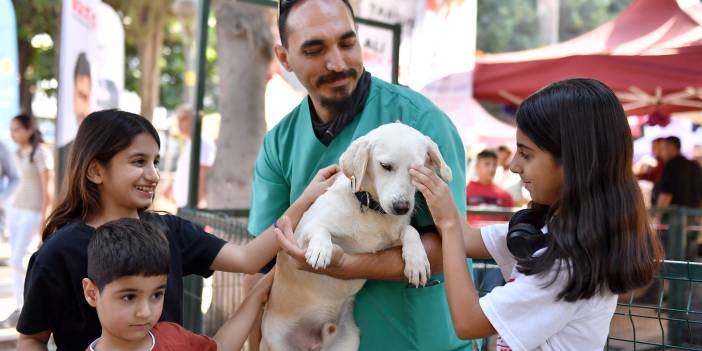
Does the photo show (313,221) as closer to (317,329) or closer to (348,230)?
(348,230)

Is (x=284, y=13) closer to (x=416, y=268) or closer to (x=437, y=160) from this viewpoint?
(x=437, y=160)

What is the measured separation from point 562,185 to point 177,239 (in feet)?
4.13

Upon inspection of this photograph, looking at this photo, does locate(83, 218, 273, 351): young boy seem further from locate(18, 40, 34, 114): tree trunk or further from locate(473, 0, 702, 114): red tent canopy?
locate(18, 40, 34, 114): tree trunk

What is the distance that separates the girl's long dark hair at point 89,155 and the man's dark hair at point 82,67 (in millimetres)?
3329

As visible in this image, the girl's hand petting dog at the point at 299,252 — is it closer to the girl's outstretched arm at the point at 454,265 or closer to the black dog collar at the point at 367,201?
the black dog collar at the point at 367,201

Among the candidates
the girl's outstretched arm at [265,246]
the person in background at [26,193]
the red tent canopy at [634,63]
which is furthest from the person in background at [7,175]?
the girl's outstretched arm at [265,246]

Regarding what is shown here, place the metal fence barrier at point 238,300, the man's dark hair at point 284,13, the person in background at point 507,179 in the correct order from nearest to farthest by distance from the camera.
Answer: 1. the man's dark hair at point 284,13
2. the metal fence barrier at point 238,300
3. the person in background at point 507,179

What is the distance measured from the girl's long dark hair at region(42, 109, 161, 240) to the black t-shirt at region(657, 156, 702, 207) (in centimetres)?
771

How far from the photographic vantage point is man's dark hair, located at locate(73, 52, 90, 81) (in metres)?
5.54

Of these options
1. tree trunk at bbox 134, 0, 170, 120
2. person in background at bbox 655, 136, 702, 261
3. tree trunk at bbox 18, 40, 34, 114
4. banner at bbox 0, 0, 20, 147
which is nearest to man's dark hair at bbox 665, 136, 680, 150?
person in background at bbox 655, 136, 702, 261

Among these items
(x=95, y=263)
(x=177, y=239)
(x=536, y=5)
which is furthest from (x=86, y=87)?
(x=536, y=5)

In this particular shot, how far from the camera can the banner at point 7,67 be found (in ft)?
22.2

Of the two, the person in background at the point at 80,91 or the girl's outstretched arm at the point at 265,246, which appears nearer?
the girl's outstretched arm at the point at 265,246

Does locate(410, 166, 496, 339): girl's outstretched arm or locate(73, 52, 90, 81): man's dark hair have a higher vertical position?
locate(73, 52, 90, 81): man's dark hair
